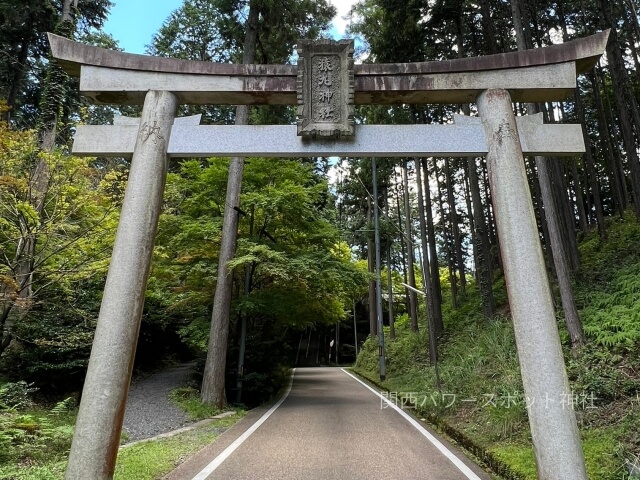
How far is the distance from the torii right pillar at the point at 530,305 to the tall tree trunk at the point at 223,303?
7294 millimetres

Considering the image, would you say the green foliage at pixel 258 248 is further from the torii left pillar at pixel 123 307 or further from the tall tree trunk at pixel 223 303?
the torii left pillar at pixel 123 307

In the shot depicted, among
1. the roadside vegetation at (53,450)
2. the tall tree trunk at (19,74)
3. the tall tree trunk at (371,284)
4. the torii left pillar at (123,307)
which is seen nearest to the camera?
the torii left pillar at (123,307)

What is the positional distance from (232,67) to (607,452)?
6.02m

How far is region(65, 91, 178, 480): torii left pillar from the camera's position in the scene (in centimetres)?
355

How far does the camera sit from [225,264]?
406 inches

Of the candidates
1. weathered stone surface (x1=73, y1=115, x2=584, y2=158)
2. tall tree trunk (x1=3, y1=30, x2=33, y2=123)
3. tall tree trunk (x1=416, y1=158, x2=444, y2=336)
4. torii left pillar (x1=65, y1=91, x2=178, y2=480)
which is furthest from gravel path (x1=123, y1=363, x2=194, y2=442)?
tall tree trunk (x1=3, y1=30, x2=33, y2=123)

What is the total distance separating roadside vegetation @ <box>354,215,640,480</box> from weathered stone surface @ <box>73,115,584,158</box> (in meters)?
3.48

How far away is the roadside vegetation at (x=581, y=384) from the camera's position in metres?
4.93

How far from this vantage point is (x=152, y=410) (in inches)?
370

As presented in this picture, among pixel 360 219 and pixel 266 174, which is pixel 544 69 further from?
pixel 360 219

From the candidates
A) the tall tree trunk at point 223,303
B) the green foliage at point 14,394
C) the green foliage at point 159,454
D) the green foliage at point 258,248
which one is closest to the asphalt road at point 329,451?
the green foliage at point 159,454

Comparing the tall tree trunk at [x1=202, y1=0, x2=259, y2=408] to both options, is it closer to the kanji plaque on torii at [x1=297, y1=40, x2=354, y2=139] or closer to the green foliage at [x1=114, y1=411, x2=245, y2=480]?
the green foliage at [x1=114, y1=411, x2=245, y2=480]

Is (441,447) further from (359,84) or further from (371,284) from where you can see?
(371,284)

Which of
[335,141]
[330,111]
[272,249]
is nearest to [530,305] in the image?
[335,141]
